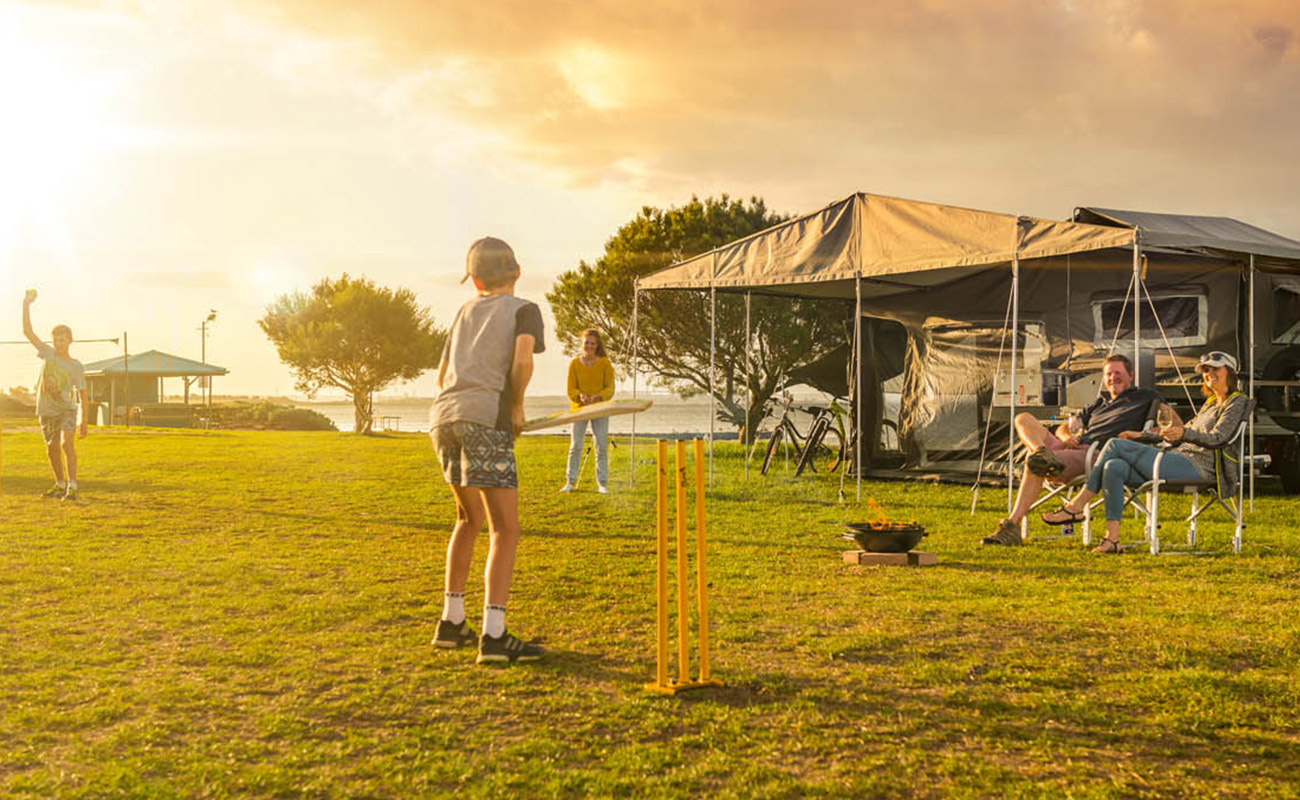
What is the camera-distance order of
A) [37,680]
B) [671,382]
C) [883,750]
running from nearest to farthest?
[883,750] < [37,680] < [671,382]

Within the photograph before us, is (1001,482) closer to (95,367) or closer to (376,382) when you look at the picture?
(376,382)

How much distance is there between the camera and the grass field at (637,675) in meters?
3.01

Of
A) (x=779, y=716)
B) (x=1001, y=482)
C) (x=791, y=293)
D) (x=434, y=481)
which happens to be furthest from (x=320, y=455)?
(x=779, y=716)

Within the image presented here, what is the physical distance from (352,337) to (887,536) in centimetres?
3610

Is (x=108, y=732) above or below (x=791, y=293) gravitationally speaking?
below

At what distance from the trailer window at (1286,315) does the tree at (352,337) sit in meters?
32.6

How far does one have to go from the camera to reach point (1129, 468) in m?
7.32

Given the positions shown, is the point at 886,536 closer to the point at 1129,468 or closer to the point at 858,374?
the point at 1129,468

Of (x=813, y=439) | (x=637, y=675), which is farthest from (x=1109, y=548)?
(x=813, y=439)

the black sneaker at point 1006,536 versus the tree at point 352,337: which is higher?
the tree at point 352,337

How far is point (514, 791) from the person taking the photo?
287 centimetres

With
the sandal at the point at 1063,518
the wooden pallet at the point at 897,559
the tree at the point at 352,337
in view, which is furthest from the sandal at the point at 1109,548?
the tree at the point at 352,337

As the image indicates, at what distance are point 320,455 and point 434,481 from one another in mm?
7096

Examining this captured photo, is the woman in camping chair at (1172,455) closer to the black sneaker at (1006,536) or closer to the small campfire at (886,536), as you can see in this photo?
the black sneaker at (1006,536)
